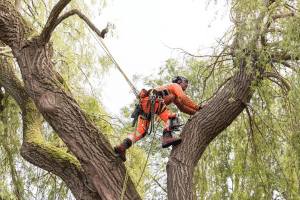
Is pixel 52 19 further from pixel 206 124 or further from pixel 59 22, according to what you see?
pixel 206 124

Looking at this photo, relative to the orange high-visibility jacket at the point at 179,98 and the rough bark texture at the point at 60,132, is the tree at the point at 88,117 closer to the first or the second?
the rough bark texture at the point at 60,132

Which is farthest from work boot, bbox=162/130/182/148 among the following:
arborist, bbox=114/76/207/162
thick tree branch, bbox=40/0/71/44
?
thick tree branch, bbox=40/0/71/44

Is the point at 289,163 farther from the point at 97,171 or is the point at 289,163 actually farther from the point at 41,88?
the point at 41,88

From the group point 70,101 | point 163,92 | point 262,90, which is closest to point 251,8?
point 262,90

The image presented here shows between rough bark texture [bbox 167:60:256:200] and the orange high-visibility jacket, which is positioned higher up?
the orange high-visibility jacket

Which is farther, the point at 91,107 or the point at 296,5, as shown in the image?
the point at 91,107

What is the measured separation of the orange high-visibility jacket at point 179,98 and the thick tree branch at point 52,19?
1346 millimetres

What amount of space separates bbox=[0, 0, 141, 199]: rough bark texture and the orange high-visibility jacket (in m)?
0.93

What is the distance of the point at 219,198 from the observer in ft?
13.6

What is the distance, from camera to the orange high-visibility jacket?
3.64 meters

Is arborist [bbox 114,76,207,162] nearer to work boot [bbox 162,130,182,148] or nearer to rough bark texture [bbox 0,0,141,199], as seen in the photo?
work boot [bbox 162,130,182,148]

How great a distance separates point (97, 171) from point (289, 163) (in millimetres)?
2208

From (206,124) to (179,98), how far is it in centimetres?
47

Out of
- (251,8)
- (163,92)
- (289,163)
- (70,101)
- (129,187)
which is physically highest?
(251,8)
